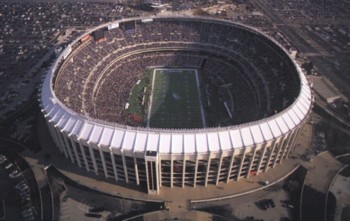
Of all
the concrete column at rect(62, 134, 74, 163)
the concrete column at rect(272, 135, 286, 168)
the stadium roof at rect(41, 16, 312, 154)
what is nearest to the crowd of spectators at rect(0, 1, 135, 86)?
the concrete column at rect(62, 134, 74, 163)

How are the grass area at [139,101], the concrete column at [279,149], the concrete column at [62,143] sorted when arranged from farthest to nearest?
the grass area at [139,101]
the concrete column at [62,143]
the concrete column at [279,149]

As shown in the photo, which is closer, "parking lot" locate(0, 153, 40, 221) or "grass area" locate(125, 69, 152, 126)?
"parking lot" locate(0, 153, 40, 221)

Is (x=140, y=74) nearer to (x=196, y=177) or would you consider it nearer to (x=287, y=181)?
(x=196, y=177)

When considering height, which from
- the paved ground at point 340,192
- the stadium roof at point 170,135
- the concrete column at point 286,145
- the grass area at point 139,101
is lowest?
the grass area at point 139,101

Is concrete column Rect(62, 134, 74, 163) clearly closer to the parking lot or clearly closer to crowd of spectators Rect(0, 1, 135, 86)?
the parking lot

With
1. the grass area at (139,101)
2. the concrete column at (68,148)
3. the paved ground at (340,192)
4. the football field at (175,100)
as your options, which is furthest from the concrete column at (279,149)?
the concrete column at (68,148)

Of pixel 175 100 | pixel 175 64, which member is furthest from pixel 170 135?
pixel 175 64

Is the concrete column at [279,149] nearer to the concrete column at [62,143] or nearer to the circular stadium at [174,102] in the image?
the circular stadium at [174,102]
